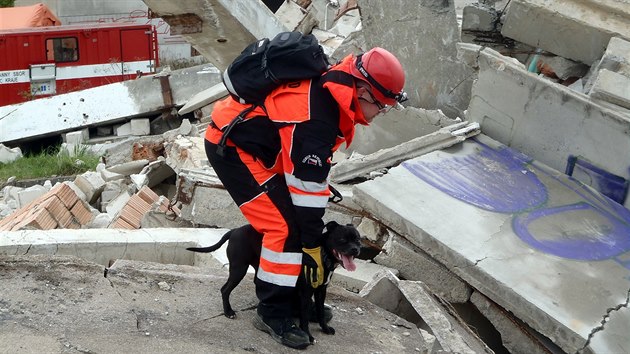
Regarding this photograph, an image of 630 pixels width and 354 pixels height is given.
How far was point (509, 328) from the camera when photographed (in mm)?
4062

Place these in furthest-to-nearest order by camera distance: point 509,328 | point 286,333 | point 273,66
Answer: point 509,328
point 286,333
point 273,66

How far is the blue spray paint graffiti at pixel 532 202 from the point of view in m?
4.24

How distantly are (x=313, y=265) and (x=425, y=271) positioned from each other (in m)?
1.14

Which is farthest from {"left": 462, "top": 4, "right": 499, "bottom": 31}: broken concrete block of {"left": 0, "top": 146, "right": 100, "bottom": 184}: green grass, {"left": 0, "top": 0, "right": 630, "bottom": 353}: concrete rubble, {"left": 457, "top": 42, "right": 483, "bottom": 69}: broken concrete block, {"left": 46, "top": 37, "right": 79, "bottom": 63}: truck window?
{"left": 46, "top": 37, "right": 79, "bottom": 63}: truck window

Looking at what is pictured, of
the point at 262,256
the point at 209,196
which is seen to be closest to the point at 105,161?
the point at 209,196

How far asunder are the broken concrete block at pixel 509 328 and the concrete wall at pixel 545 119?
123cm

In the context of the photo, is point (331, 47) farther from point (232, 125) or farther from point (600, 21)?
point (232, 125)

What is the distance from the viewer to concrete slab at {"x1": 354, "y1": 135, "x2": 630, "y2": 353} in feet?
12.4

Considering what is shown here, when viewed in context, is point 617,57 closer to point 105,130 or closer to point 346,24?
point 346,24

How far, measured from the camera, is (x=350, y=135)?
3436mm

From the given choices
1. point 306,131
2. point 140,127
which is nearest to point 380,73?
point 306,131

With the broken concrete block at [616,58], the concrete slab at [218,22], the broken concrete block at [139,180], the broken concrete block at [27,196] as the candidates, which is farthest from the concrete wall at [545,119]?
the broken concrete block at [27,196]

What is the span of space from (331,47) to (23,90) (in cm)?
722

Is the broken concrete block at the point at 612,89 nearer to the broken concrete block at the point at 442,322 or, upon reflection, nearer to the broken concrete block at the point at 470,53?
the broken concrete block at the point at 470,53
